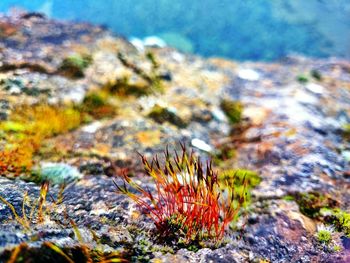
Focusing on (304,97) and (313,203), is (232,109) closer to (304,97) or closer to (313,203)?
(304,97)

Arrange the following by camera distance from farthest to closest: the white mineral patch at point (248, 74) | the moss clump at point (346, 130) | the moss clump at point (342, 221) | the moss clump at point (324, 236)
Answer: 1. the white mineral patch at point (248, 74)
2. the moss clump at point (346, 130)
3. the moss clump at point (342, 221)
4. the moss clump at point (324, 236)

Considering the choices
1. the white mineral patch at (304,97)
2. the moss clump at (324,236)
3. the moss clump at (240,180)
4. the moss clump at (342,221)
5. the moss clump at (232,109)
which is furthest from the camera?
the white mineral patch at (304,97)

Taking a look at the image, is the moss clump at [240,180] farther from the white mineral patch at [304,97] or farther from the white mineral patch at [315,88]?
the white mineral patch at [315,88]

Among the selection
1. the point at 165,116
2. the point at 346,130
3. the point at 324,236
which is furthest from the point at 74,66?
the point at 346,130

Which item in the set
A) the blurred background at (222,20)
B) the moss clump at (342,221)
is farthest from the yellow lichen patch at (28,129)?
the blurred background at (222,20)

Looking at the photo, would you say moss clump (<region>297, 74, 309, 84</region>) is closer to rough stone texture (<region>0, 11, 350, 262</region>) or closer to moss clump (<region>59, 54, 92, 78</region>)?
rough stone texture (<region>0, 11, 350, 262</region>)

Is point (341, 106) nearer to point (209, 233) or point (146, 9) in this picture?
point (209, 233)
